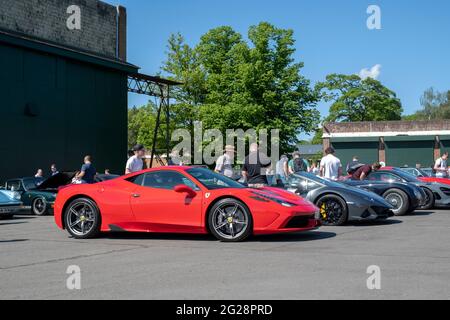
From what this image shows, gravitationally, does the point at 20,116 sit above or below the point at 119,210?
above

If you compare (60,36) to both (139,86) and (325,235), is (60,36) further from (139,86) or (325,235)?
(325,235)

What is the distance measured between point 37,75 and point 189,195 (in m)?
21.5

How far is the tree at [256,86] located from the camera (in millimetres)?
42969

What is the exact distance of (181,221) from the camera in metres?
9.55

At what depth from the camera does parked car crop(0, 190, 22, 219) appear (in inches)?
627

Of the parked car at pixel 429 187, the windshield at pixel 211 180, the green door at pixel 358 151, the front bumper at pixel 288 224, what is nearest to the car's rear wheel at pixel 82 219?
the windshield at pixel 211 180

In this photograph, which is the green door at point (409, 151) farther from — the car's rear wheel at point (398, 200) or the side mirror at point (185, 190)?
the side mirror at point (185, 190)

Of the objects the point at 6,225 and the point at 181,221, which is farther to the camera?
the point at 6,225

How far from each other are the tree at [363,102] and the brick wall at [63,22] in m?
46.7

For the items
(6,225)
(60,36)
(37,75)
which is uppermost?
(60,36)

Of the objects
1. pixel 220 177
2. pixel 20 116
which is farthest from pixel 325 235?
pixel 20 116

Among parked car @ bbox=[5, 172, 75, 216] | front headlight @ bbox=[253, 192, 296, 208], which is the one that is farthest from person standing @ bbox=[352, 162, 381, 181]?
parked car @ bbox=[5, 172, 75, 216]

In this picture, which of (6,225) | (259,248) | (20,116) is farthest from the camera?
(20,116)
